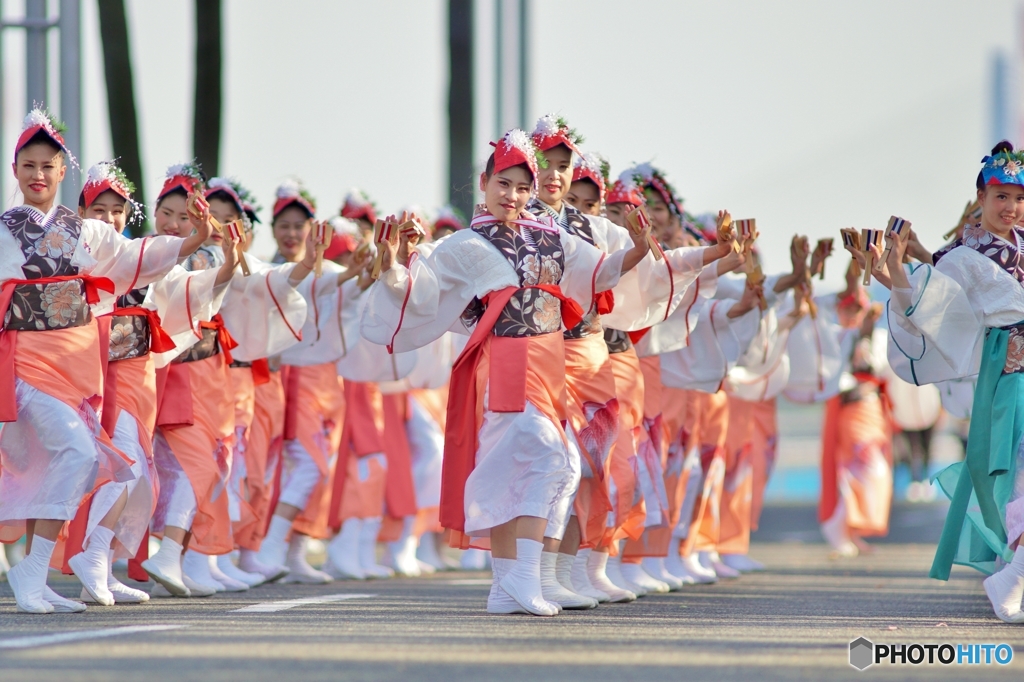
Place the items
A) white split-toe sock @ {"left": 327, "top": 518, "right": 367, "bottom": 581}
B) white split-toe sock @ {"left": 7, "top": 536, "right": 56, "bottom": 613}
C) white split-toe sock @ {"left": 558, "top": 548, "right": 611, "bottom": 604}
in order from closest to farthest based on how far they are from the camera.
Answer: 1. white split-toe sock @ {"left": 7, "top": 536, "right": 56, "bottom": 613}
2. white split-toe sock @ {"left": 558, "top": 548, "right": 611, "bottom": 604}
3. white split-toe sock @ {"left": 327, "top": 518, "right": 367, "bottom": 581}

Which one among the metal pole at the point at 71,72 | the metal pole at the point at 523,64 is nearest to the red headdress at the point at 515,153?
the metal pole at the point at 71,72

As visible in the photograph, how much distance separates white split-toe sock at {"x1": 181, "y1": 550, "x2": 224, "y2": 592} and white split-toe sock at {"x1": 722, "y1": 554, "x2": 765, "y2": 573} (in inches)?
154

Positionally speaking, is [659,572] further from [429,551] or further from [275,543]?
[429,551]

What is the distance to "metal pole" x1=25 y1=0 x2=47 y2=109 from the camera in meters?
9.80

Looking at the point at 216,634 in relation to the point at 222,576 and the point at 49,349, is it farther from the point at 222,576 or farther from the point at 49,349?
the point at 222,576

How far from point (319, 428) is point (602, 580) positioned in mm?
2353

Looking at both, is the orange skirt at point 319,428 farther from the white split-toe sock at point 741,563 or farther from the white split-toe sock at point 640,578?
the white split-toe sock at point 741,563

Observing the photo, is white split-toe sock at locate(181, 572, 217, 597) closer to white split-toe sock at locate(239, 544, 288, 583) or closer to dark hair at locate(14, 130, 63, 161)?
white split-toe sock at locate(239, 544, 288, 583)

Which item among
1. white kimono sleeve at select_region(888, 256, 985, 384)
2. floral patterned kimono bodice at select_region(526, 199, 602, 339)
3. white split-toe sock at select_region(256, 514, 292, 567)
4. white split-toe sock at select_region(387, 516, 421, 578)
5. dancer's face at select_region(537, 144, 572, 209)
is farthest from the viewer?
white split-toe sock at select_region(387, 516, 421, 578)

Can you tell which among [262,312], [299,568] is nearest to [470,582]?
[299,568]

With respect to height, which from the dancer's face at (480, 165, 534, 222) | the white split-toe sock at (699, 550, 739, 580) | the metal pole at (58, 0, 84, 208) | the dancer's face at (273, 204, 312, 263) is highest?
the metal pole at (58, 0, 84, 208)

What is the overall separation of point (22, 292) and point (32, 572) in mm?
1148

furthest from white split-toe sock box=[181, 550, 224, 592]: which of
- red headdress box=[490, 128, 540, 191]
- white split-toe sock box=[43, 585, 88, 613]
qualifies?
red headdress box=[490, 128, 540, 191]

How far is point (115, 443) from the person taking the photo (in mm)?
7180
